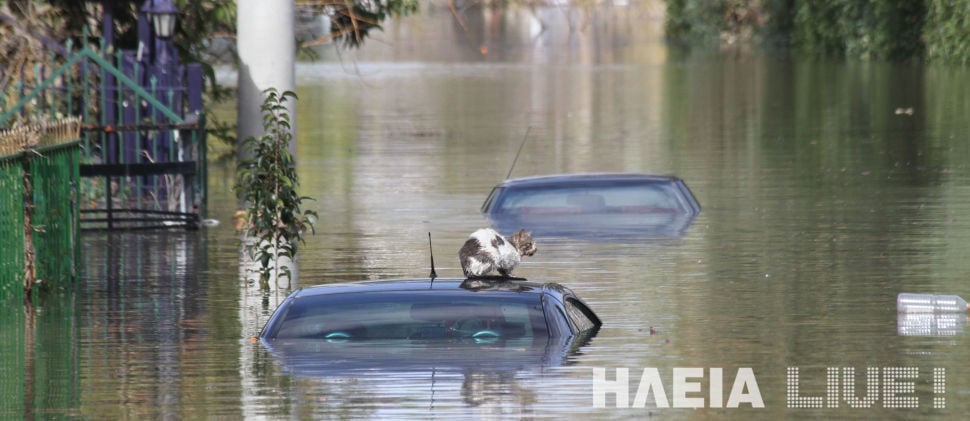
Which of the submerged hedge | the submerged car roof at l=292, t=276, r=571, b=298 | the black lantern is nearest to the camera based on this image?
the submerged car roof at l=292, t=276, r=571, b=298

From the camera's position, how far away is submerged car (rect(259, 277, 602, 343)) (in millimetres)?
12672

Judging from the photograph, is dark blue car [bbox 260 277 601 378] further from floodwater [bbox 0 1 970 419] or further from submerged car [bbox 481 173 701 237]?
submerged car [bbox 481 173 701 237]

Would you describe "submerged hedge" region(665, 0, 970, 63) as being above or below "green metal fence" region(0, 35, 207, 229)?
above

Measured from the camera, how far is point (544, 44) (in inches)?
4628

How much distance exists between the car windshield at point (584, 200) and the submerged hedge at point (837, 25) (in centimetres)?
3965

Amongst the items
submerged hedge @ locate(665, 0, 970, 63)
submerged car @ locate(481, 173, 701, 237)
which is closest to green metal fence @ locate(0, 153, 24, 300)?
submerged car @ locate(481, 173, 701, 237)

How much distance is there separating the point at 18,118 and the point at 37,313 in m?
6.51

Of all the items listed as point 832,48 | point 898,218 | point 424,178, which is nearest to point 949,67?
point 832,48

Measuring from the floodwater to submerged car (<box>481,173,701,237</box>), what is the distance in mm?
443

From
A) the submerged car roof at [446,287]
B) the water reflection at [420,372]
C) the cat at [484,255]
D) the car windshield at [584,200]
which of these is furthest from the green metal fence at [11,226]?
the car windshield at [584,200]

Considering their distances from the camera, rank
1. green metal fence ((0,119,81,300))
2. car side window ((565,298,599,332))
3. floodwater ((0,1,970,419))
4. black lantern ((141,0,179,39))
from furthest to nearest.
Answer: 1. black lantern ((141,0,179,39))
2. green metal fence ((0,119,81,300))
3. car side window ((565,298,599,332))
4. floodwater ((0,1,970,419))

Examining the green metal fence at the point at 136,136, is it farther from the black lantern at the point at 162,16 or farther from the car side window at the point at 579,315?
the car side window at the point at 579,315

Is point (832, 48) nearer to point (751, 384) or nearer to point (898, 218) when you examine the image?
point (898, 218)

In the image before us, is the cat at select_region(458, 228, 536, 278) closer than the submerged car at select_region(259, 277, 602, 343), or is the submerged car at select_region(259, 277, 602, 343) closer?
the submerged car at select_region(259, 277, 602, 343)
